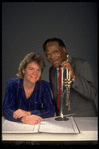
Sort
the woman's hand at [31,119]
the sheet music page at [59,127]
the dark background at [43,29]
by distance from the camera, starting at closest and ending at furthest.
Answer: the sheet music page at [59,127] < the woman's hand at [31,119] < the dark background at [43,29]

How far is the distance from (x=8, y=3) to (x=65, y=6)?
718mm

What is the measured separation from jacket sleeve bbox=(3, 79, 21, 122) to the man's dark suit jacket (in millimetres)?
473

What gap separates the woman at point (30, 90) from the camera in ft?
6.31

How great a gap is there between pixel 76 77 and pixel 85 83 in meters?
0.13

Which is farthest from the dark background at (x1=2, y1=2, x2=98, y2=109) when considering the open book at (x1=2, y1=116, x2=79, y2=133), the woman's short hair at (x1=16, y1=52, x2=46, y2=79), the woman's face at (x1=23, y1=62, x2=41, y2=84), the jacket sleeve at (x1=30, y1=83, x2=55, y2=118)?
the open book at (x1=2, y1=116, x2=79, y2=133)

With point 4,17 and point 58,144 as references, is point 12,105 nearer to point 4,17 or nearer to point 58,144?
point 58,144

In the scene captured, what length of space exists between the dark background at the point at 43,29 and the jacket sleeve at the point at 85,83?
→ 0.14 m

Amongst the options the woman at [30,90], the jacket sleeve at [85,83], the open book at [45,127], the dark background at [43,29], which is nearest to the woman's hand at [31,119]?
the open book at [45,127]

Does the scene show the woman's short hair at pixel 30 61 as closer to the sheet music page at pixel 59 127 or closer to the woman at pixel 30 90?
the woman at pixel 30 90

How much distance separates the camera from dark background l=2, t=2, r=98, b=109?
2.13m

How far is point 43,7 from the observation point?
2.17 meters

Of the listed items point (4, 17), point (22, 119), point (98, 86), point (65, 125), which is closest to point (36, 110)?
point (22, 119)

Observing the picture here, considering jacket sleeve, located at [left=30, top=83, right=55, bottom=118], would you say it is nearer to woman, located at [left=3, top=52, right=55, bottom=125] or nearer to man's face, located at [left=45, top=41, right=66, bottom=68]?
woman, located at [left=3, top=52, right=55, bottom=125]

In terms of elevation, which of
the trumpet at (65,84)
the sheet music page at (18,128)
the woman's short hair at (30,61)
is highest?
the woman's short hair at (30,61)
